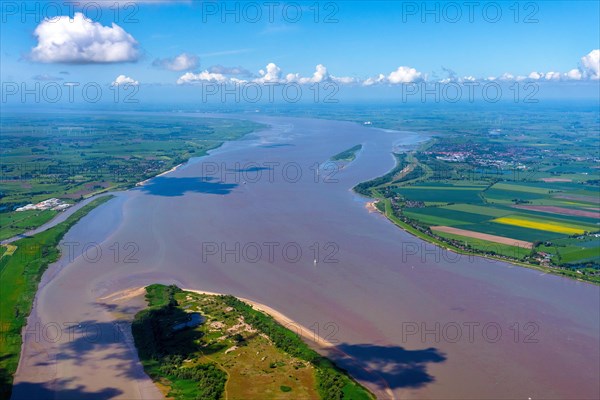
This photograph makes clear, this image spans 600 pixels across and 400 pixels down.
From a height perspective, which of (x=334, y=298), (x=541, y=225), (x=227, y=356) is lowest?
(x=227, y=356)

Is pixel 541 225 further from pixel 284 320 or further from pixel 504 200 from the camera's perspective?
pixel 284 320

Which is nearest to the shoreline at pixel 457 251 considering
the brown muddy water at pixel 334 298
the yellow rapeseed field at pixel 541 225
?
the brown muddy water at pixel 334 298

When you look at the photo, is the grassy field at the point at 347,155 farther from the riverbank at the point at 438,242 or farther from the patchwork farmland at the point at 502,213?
the riverbank at the point at 438,242

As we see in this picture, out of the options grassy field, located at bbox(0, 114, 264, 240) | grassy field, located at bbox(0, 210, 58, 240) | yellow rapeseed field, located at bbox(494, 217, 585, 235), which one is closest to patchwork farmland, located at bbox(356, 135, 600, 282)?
yellow rapeseed field, located at bbox(494, 217, 585, 235)

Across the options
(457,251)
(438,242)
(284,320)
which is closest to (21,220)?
(284,320)

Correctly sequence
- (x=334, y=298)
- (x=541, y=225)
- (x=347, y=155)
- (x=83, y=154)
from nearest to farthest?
(x=334, y=298) → (x=541, y=225) → (x=83, y=154) → (x=347, y=155)

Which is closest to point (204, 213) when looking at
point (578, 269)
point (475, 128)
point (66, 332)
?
point (66, 332)
